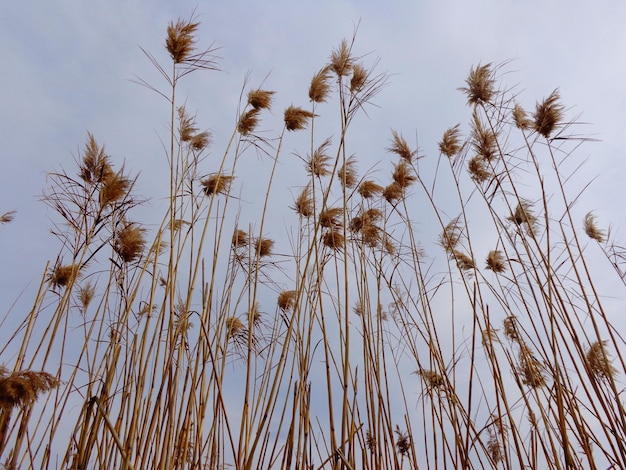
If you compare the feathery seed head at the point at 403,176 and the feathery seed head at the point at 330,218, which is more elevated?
the feathery seed head at the point at 403,176

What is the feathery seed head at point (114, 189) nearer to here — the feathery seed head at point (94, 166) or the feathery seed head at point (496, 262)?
the feathery seed head at point (94, 166)

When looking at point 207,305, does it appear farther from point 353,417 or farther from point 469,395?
point 469,395

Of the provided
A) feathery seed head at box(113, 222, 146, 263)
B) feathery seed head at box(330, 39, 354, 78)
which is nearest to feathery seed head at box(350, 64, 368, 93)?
feathery seed head at box(330, 39, 354, 78)

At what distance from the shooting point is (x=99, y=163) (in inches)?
86.8

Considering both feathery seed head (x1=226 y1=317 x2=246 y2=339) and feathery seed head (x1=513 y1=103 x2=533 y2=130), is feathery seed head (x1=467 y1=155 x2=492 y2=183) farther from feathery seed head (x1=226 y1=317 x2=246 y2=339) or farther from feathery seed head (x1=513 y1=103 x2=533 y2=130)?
feathery seed head (x1=226 y1=317 x2=246 y2=339)

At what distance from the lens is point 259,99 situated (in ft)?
8.05

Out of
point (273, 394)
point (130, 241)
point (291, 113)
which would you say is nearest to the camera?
point (273, 394)

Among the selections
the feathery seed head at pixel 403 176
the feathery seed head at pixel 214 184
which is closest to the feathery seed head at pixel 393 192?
the feathery seed head at pixel 403 176

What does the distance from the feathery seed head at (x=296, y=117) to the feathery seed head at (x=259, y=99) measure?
159 mm

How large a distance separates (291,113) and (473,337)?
1.49 m

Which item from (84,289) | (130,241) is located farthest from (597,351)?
(84,289)

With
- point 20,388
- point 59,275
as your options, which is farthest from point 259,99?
point 20,388

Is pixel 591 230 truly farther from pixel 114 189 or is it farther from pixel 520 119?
pixel 114 189

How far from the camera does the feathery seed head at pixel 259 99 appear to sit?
8.05 feet
